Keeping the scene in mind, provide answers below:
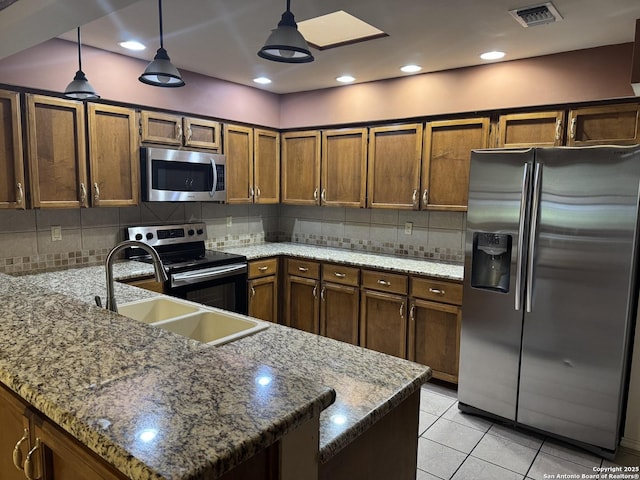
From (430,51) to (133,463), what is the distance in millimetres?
3053

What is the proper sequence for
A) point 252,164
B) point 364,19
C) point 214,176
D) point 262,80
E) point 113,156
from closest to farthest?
point 364,19 < point 113,156 < point 214,176 < point 262,80 < point 252,164

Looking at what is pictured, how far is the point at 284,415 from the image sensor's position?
2.57ft

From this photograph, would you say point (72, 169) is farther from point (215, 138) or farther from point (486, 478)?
point (486, 478)

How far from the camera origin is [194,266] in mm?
3385

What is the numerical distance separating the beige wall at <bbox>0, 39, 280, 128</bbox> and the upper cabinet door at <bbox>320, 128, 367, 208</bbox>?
0.76 metres

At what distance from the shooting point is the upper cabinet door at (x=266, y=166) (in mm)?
4277

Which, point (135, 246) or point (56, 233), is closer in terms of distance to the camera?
point (135, 246)

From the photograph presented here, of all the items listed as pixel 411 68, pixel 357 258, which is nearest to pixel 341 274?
pixel 357 258

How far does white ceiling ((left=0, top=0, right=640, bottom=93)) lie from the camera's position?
2.21 m

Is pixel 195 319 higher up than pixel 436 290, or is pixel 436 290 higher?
pixel 195 319

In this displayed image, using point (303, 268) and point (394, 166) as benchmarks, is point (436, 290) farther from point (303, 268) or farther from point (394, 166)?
point (303, 268)

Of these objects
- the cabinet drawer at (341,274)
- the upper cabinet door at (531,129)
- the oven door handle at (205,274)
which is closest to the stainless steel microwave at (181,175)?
the oven door handle at (205,274)

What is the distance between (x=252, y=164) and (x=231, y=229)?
69 centimetres

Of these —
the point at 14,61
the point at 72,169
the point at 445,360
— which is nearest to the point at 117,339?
the point at 72,169
